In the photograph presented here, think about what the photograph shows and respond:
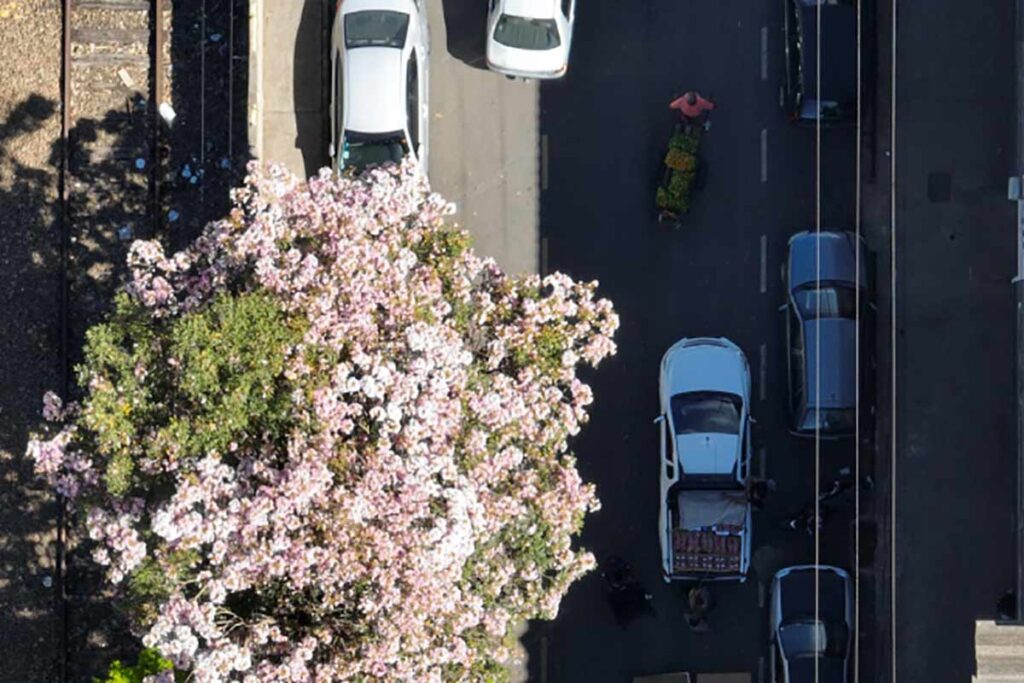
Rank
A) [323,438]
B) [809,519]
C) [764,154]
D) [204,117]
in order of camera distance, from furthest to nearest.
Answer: [764,154]
[809,519]
[204,117]
[323,438]

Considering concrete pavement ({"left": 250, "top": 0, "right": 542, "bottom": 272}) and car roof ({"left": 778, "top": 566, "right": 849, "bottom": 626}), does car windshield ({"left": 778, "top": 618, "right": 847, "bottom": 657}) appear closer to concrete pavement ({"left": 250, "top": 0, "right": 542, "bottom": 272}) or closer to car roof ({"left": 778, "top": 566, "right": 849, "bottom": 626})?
car roof ({"left": 778, "top": 566, "right": 849, "bottom": 626})

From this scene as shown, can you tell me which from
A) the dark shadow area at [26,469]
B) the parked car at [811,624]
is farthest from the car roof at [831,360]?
the dark shadow area at [26,469]

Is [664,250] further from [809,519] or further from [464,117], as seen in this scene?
[809,519]

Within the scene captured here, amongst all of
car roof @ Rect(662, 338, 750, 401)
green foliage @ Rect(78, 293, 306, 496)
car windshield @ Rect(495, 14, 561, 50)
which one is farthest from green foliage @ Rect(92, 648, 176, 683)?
car windshield @ Rect(495, 14, 561, 50)

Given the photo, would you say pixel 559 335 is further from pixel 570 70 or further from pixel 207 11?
pixel 207 11

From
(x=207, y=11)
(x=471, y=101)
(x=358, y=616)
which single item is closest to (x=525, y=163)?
(x=471, y=101)

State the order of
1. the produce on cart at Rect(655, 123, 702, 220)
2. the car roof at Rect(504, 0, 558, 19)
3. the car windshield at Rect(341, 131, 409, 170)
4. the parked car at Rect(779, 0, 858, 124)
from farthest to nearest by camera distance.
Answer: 1. the produce on cart at Rect(655, 123, 702, 220)
2. the parked car at Rect(779, 0, 858, 124)
3. the car roof at Rect(504, 0, 558, 19)
4. the car windshield at Rect(341, 131, 409, 170)

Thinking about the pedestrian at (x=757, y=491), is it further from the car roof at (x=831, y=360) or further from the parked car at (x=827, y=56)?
the parked car at (x=827, y=56)

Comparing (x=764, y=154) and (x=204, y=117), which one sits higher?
(x=204, y=117)

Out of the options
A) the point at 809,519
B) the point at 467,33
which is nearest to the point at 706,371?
the point at 809,519
